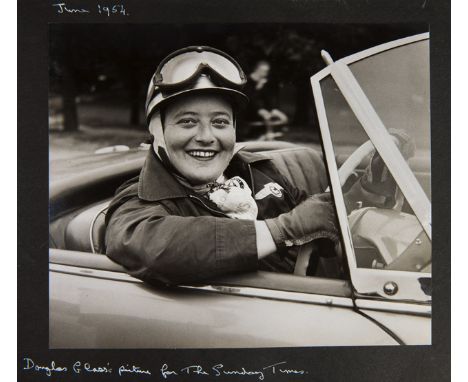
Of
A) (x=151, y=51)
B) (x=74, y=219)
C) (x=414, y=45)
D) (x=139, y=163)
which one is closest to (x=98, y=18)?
(x=151, y=51)

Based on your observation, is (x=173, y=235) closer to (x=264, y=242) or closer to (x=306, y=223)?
(x=264, y=242)

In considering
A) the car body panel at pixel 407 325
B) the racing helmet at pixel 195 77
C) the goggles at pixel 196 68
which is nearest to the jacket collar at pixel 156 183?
the racing helmet at pixel 195 77

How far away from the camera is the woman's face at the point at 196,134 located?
9.21 ft

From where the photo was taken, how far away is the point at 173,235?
268 cm

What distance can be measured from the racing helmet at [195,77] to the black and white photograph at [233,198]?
10mm

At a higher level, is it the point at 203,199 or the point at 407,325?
the point at 203,199

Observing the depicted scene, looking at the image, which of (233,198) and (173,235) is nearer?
(173,235)

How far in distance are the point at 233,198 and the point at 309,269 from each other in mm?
530

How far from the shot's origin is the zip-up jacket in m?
2.69

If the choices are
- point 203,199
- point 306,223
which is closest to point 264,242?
point 306,223

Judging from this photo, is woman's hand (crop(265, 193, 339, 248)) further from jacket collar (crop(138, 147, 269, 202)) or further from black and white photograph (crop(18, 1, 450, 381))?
jacket collar (crop(138, 147, 269, 202))

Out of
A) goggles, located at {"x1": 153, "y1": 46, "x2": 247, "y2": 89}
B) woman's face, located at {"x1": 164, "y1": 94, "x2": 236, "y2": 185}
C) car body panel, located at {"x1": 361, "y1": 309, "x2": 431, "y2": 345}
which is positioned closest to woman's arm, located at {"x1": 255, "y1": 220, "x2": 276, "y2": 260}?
woman's face, located at {"x1": 164, "y1": 94, "x2": 236, "y2": 185}

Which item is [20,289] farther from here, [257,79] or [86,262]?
[257,79]

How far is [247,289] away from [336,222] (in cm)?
57
